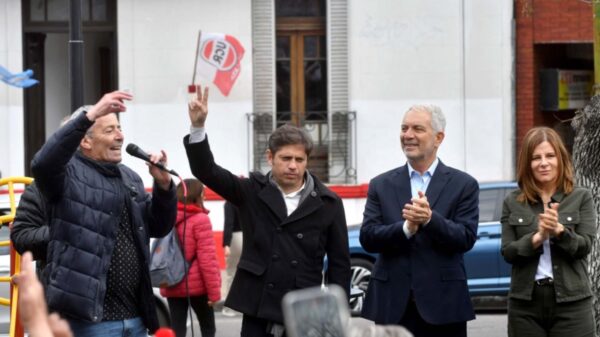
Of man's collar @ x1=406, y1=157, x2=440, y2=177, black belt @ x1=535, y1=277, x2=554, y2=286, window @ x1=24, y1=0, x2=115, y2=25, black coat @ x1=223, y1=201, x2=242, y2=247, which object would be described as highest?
window @ x1=24, y1=0, x2=115, y2=25

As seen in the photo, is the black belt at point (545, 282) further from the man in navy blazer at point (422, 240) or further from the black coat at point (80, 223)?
the black coat at point (80, 223)

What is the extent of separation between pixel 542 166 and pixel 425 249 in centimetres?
75

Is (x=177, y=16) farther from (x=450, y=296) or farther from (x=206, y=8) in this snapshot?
(x=450, y=296)

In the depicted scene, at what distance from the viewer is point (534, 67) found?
68.0 ft

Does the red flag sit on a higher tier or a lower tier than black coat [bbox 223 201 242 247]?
higher

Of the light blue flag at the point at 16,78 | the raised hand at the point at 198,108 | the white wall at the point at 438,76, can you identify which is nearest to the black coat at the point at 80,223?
the raised hand at the point at 198,108

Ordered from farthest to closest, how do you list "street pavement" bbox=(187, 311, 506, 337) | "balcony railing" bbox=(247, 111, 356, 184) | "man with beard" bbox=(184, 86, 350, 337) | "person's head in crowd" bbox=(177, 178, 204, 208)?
"balcony railing" bbox=(247, 111, 356, 184) → "street pavement" bbox=(187, 311, 506, 337) → "person's head in crowd" bbox=(177, 178, 204, 208) → "man with beard" bbox=(184, 86, 350, 337)

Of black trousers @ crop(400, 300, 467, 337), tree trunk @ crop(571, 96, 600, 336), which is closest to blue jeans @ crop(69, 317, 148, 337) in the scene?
black trousers @ crop(400, 300, 467, 337)

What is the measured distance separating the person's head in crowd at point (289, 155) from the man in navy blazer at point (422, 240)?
523 mm

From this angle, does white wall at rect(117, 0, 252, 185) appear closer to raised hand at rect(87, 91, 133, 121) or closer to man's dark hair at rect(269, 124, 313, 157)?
man's dark hair at rect(269, 124, 313, 157)

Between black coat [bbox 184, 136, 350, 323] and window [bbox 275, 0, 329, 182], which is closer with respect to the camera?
black coat [bbox 184, 136, 350, 323]

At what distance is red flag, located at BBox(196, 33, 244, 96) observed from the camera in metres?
20.2

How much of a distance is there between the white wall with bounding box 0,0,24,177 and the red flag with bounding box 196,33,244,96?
2.64 m

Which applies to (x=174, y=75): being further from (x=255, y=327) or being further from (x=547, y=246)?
(x=255, y=327)
